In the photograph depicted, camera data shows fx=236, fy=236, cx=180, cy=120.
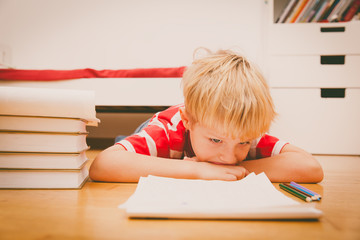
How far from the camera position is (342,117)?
51.8 inches

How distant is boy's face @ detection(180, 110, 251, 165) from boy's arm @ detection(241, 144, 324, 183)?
0.25ft

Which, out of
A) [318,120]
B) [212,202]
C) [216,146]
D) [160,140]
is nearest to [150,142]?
[160,140]

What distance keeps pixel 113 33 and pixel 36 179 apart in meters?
1.66

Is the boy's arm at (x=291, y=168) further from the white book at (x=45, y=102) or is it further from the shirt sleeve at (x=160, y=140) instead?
the white book at (x=45, y=102)

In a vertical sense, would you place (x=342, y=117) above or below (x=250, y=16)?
below

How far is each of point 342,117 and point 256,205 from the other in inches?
50.3

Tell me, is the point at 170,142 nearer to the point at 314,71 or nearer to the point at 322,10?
the point at 314,71

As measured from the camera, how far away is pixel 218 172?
0.50m

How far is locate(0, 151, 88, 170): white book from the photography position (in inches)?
17.9

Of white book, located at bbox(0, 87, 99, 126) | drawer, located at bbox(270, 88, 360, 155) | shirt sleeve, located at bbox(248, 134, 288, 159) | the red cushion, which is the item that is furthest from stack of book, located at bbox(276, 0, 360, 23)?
white book, located at bbox(0, 87, 99, 126)

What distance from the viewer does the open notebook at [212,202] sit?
1.03 ft

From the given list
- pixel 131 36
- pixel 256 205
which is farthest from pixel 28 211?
pixel 131 36

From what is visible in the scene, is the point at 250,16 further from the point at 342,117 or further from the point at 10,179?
the point at 10,179

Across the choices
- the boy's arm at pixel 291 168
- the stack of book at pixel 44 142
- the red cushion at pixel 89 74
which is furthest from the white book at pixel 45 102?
the red cushion at pixel 89 74
